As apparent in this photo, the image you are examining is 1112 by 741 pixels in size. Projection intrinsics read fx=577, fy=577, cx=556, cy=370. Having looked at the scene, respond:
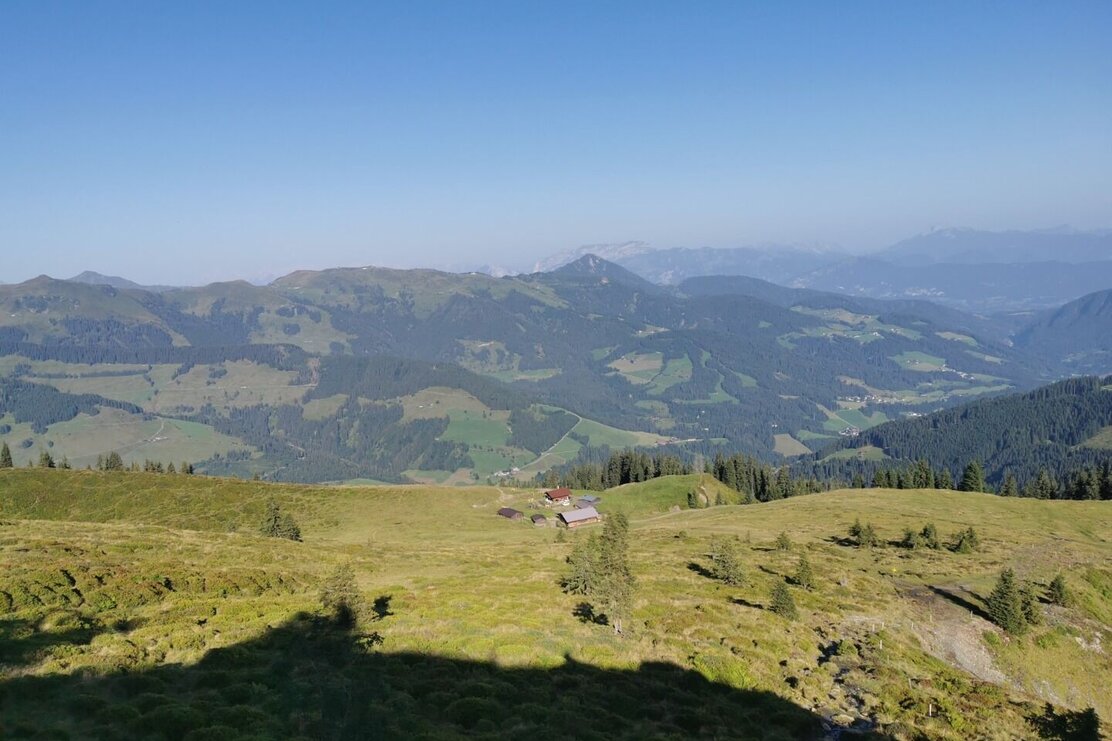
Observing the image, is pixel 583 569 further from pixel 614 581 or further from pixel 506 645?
pixel 506 645

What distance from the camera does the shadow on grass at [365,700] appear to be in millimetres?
16797

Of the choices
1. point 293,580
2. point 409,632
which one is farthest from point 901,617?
point 293,580

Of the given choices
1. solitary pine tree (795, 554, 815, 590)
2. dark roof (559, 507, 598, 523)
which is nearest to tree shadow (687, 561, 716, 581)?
solitary pine tree (795, 554, 815, 590)

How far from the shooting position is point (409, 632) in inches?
1196

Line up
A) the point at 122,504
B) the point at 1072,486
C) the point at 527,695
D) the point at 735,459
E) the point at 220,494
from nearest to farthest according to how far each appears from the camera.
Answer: the point at 527,695 → the point at 122,504 → the point at 220,494 → the point at 1072,486 → the point at 735,459

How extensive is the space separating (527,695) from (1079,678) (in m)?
36.9

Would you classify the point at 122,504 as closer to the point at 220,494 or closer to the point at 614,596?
the point at 220,494

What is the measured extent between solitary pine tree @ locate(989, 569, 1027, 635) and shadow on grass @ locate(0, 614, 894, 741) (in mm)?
24615

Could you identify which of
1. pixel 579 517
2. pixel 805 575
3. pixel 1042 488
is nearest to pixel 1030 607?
pixel 805 575

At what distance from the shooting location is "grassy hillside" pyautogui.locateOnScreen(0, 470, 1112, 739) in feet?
65.1

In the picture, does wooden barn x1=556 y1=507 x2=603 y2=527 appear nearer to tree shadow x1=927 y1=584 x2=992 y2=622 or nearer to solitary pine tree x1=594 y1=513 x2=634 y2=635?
solitary pine tree x1=594 y1=513 x2=634 y2=635

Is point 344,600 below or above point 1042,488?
above

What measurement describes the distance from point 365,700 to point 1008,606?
144 feet

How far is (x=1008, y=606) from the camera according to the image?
3988 cm
